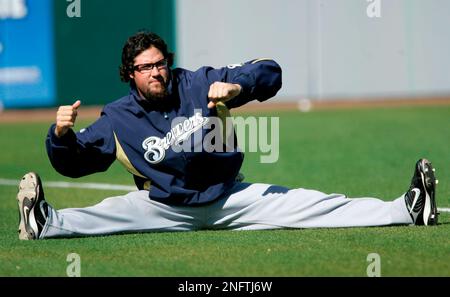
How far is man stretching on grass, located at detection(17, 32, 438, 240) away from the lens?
5820 mm

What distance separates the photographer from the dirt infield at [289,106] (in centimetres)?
1647

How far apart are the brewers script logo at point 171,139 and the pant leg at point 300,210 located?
1.54 feet

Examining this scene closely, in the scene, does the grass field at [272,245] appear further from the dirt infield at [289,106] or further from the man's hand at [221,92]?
the dirt infield at [289,106]

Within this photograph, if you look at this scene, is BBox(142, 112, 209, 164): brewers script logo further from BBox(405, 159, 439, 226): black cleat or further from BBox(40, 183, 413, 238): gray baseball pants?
BBox(405, 159, 439, 226): black cleat

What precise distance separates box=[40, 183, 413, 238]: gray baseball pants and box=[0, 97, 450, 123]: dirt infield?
389 inches

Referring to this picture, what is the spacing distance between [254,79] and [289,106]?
11448 mm

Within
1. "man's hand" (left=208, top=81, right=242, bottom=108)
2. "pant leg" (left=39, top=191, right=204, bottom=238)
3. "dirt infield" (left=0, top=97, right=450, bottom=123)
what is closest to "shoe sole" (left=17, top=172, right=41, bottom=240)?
"pant leg" (left=39, top=191, right=204, bottom=238)

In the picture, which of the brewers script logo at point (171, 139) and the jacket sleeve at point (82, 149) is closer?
the jacket sleeve at point (82, 149)

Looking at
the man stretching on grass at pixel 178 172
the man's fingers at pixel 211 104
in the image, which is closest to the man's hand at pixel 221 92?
the man's fingers at pixel 211 104

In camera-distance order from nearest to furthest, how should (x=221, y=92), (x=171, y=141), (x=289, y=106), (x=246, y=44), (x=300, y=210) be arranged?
(x=221, y=92), (x=171, y=141), (x=300, y=210), (x=246, y=44), (x=289, y=106)

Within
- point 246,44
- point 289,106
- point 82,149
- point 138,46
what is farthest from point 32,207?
point 289,106

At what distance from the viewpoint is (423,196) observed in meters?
5.82

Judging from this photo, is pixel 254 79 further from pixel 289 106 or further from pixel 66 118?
pixel 289 106

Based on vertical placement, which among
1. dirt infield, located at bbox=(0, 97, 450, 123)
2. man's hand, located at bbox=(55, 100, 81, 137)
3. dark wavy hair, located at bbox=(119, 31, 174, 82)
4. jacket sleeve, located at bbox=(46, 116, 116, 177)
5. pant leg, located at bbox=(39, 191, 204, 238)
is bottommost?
dirt infield, located at bbox=(0, 97, 450, 123)
